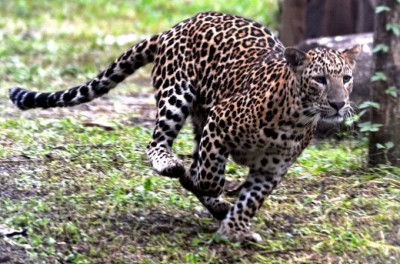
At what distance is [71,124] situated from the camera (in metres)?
10.0

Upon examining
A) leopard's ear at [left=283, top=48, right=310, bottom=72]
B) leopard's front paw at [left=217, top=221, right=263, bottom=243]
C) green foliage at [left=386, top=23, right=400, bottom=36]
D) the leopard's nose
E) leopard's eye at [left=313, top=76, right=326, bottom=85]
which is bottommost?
leopard's front paw at [left=217, top=221, right=263, bottom=243]

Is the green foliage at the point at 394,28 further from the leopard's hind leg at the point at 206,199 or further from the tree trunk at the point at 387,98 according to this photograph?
the leopard's hind leg at the point at 206,199

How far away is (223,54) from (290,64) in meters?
0.95

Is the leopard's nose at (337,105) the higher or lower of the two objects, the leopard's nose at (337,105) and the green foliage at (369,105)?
the higher

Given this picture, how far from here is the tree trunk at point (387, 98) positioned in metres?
7.93

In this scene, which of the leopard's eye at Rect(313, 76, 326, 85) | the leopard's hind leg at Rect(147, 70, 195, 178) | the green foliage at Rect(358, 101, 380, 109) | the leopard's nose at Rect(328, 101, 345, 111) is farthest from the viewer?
the green foliage at Rect(358, 101, 380, 109)

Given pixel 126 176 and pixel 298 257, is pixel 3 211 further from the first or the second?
pixel 298 257

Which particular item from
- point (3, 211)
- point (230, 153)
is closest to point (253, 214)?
point (230, 153)

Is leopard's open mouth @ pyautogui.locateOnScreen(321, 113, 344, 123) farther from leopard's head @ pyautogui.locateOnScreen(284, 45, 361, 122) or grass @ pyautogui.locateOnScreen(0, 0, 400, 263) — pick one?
grass @ pyautogui.locateOnScreen(0, 0, 400, 263)

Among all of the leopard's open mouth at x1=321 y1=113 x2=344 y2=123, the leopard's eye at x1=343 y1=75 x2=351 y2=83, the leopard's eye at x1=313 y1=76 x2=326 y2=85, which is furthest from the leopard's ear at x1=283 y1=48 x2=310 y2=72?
the leopard's open mouth at x1=321 y1=113 x2=344 y2=123

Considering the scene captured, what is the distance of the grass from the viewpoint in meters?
6.77

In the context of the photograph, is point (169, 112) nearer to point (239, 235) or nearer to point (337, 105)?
point (239, 235)

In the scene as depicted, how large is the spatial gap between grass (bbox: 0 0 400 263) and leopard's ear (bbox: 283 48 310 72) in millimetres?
1236

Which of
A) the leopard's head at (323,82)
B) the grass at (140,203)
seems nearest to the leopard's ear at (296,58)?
the leopard's head at (323,82)
